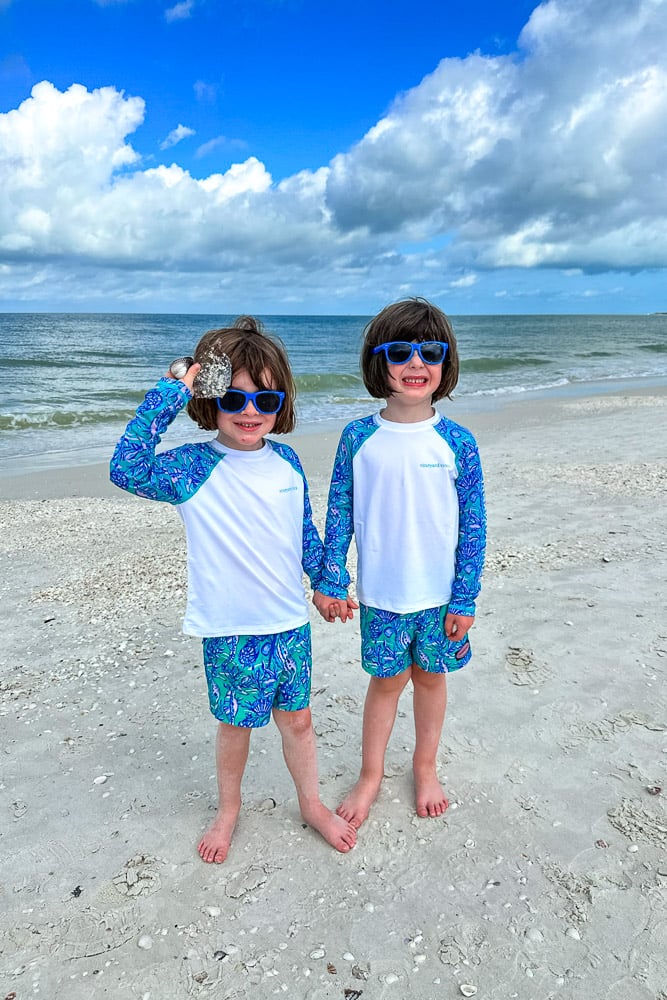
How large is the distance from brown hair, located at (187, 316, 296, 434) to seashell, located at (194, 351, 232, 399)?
0.07 feet

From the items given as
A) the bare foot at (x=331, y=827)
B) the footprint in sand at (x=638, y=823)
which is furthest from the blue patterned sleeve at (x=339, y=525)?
the footprint in sand at (x=638, y=823)

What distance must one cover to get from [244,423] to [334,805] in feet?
5.76

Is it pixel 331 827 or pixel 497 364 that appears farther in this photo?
pixel 497 364

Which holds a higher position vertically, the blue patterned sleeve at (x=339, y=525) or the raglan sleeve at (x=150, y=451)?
the raglan sleeve at (x=150, y=451)

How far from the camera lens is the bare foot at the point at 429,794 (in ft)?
9.71

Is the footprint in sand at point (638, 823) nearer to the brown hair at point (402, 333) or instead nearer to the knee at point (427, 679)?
the knee at point (427, 679)

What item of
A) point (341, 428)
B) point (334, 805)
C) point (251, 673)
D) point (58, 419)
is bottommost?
point (58, 419)

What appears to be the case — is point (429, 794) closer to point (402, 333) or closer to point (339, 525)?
point (339, 525)

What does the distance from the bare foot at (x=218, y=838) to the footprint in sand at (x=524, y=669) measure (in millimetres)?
1816

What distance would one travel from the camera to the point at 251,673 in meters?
2.60

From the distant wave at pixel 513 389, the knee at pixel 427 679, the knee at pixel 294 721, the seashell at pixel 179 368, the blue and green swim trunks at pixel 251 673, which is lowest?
the distant wave at pixel 513 389

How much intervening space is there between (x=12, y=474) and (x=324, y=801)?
8810 mm

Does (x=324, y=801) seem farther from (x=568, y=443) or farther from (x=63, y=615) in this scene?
(x=568, y=443)

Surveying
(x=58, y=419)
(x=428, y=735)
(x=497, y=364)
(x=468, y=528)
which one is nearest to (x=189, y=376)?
(x=468, y=528)
